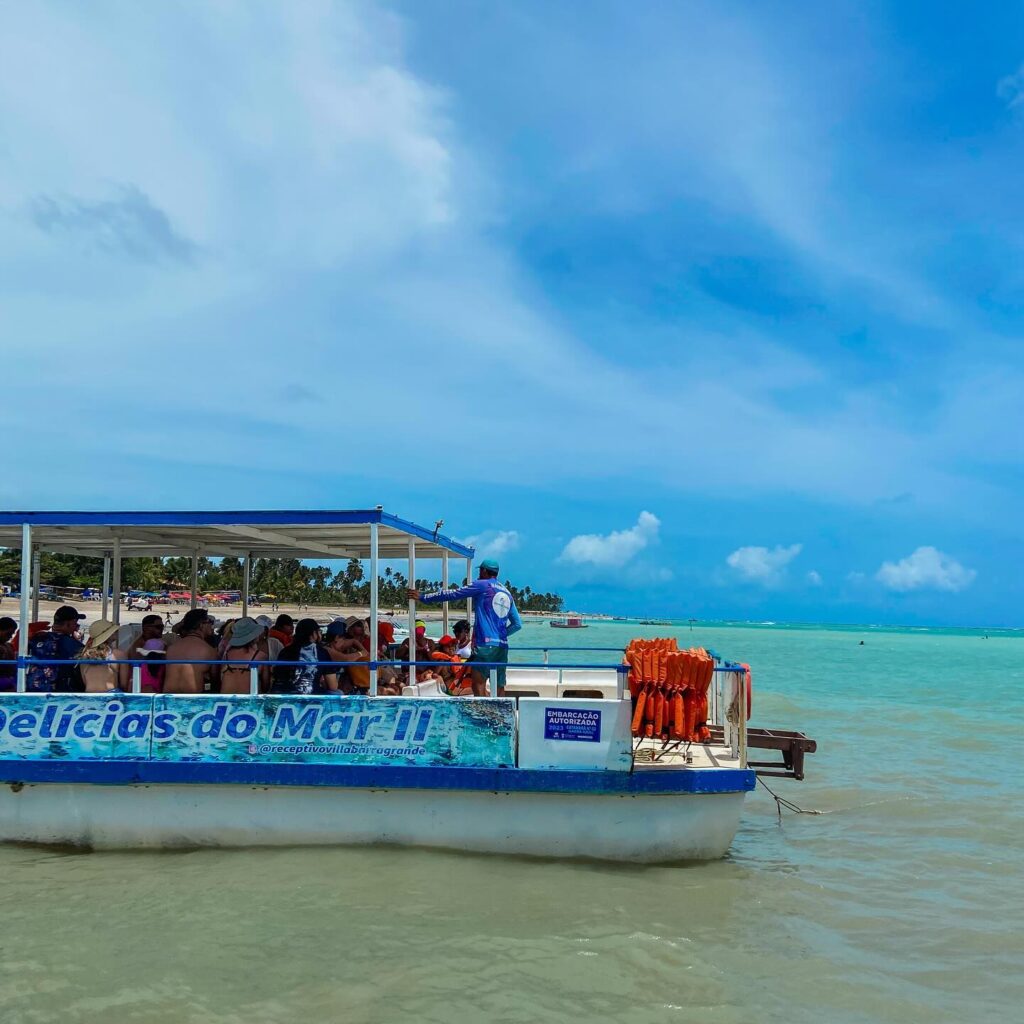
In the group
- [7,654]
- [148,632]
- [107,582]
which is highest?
[107,582]

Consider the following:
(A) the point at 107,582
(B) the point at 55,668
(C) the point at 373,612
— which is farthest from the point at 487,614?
(A) the point at 107,582

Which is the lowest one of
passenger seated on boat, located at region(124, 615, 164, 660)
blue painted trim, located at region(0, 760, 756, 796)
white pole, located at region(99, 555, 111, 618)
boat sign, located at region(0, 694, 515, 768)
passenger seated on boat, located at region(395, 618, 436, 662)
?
blue painted trim, located at region(0, 760, 756, 796)

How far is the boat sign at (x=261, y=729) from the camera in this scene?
7570mm

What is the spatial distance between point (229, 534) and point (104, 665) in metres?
1.88

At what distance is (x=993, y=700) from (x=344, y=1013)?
28307 millimetres

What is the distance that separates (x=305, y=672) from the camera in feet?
26.3

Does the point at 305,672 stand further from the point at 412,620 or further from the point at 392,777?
the point at 392,777

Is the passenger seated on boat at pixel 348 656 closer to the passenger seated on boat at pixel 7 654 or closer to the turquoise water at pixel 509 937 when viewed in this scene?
the turquoise water at pixel 509 937

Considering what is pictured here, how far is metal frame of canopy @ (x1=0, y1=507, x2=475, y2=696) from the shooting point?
7930mm

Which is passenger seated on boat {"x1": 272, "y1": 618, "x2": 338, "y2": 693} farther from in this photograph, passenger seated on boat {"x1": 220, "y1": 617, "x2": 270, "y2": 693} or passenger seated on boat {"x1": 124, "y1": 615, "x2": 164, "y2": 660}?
passenger seated on boat {"x1": 124, "y1": 615, "x2": 164, "y2": 660}

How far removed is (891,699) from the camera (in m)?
27.5

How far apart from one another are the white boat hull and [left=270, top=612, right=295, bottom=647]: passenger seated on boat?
1.71 metres

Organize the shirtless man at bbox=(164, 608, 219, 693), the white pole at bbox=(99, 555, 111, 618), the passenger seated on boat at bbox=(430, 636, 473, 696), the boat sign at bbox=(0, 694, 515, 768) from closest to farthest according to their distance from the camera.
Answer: the boat sign at bbox=(0, 694, 515, 768) → the shirtless man at bbox=(164, 608, 219, 693) → the passenger seated on boat at bbox=(430, 636, 473, 696) → the white pole at bbox=(99, 555, 111, 618)

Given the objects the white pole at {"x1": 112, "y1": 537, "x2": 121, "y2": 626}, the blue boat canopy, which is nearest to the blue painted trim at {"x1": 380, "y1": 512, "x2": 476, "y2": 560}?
the blue boat canopy
